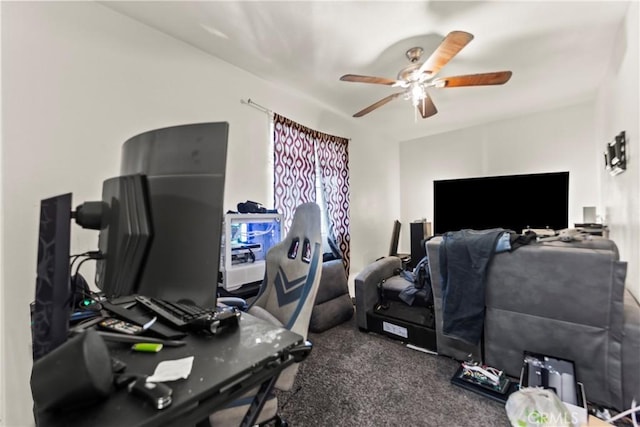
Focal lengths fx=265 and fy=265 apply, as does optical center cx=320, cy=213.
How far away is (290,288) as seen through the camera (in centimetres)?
126

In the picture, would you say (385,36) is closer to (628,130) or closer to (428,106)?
(428,106)

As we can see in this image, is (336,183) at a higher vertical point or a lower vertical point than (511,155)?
lower

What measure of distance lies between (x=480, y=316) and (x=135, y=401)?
6.33 feet

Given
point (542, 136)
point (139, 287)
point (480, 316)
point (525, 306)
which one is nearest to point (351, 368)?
point (480, 316)

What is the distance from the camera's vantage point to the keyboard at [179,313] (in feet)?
2.46

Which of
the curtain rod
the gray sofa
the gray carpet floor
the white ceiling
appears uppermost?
the white ceiling

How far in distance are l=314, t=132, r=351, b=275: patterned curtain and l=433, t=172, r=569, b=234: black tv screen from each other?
158 cm

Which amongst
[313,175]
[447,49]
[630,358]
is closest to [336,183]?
[313,175]

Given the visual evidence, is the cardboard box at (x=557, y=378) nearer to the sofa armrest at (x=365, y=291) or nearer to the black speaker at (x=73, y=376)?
the sofa armrest at (x=365, y=291)

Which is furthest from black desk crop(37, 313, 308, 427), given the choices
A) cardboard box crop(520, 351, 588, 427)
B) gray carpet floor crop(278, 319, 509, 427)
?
cardboard box crop(520, 351, 588, 427)

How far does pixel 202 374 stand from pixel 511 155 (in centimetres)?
475

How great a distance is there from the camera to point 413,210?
4.83 metres

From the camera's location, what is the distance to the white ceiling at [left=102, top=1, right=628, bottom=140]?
180cm

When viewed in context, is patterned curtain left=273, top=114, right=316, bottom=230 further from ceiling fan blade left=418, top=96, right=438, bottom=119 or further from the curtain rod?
ceiling fan blade left=418, top=96, right=438, bottom=119
